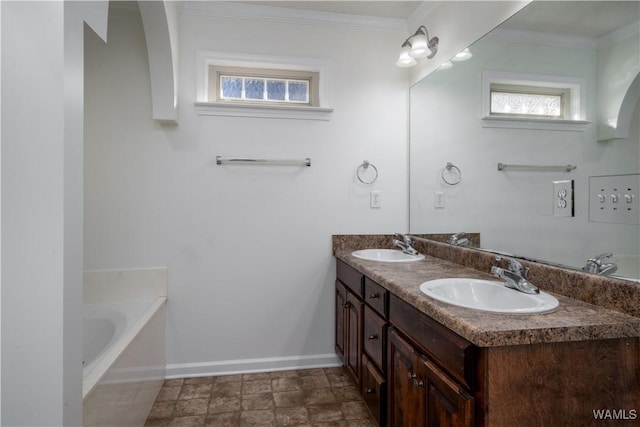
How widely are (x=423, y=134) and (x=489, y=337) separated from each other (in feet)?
5.66

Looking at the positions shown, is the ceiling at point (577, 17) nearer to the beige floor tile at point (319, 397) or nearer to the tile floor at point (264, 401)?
the tile floor at point (264, 401)

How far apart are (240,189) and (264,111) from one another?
0.56 m

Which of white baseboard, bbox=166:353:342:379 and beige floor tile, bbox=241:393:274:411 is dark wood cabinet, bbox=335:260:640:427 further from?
white baseboard, bbox=166:353:342:379

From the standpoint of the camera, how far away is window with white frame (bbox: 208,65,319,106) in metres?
2.34

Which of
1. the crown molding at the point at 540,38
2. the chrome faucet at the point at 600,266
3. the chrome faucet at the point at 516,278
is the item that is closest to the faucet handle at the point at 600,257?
the chrome faucet at the point at 600,266

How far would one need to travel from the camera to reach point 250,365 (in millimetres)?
2330

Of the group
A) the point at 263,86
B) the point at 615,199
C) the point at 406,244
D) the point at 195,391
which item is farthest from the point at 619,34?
the point at 195,391

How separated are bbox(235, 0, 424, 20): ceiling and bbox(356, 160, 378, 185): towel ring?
1025 millimetres

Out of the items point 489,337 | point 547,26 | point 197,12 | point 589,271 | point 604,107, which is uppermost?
point 197,12

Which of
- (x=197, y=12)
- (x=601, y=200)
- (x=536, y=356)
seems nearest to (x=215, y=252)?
(x=197, y=12)

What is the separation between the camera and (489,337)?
2.85 ft

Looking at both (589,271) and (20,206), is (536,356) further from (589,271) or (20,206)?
(20,206)

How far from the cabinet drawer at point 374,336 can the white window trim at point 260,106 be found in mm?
1366

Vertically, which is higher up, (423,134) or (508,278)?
(423,134)
